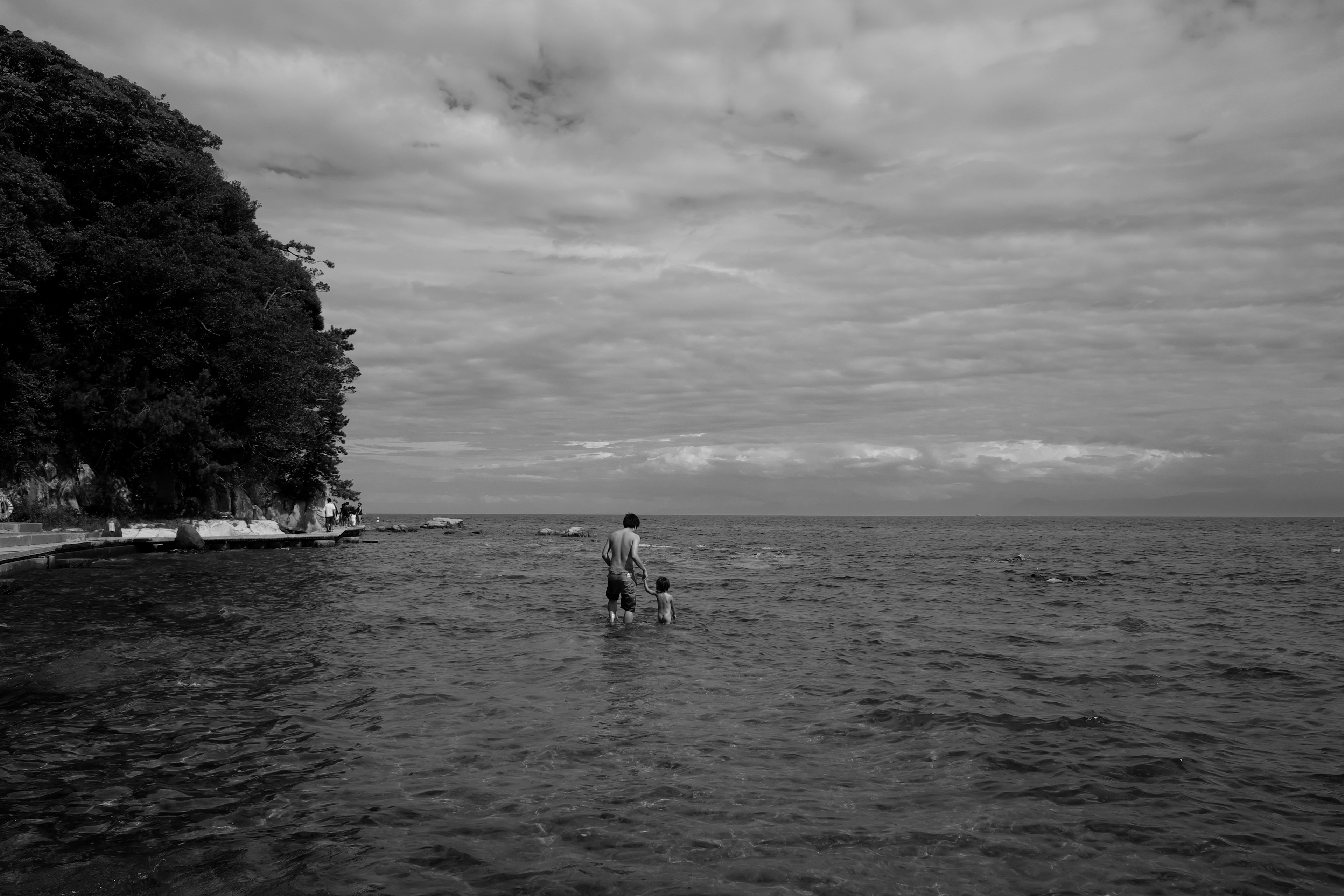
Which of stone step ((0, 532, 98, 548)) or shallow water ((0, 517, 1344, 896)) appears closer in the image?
shallow water ((0, 517, 1344, 896))

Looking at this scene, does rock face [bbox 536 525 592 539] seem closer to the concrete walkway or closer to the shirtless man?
the concrete walkway

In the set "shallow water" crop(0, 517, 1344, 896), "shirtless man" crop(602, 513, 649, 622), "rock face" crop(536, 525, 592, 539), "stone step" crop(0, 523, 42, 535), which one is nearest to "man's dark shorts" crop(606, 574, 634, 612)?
"shirtless man" crop(602, 513, 649, 622)

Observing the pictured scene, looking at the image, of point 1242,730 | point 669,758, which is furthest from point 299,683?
point 1242,730

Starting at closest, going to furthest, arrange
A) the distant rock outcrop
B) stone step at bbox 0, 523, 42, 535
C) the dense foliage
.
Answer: stone step at bbox 0, 523, 42, 535, the dense foliage, the distant rock outcrop

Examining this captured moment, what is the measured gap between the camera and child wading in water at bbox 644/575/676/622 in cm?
1986

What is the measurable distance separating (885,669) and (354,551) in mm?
41186

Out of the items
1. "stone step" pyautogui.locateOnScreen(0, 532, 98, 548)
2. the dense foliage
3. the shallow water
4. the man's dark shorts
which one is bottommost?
the shallow water

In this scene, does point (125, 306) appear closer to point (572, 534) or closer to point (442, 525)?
point (572, 534)

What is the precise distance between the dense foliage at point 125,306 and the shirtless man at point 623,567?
28.3 m

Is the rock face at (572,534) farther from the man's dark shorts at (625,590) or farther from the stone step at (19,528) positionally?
the man's dark shorts at (625,590)

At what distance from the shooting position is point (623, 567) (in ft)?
63.6

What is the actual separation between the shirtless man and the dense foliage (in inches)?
1113

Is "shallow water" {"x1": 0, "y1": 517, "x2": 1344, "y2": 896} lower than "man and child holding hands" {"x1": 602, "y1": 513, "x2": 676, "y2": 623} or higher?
lower

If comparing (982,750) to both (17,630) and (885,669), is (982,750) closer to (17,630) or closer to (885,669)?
(885,669)
